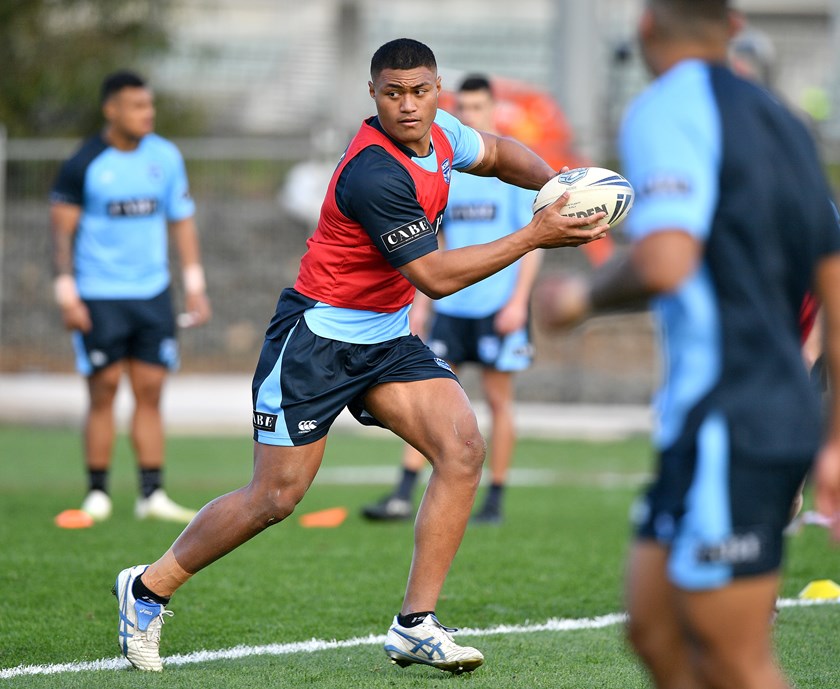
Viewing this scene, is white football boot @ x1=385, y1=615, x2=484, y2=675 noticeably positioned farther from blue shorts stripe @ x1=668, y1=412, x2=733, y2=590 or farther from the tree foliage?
the tree foliage

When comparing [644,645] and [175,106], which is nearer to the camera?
[644,645]

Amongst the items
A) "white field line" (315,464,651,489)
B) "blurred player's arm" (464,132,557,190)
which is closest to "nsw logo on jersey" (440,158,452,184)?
"blurred player's arm" (464,132,557,190)

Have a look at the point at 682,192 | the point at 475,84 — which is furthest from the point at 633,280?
the point at 475,84

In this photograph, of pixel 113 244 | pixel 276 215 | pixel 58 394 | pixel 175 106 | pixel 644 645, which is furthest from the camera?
pixel 175 106

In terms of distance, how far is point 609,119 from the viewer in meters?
24.7

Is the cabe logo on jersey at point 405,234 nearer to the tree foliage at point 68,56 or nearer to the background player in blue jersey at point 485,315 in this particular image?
the background player in blue jersey at point 485,315

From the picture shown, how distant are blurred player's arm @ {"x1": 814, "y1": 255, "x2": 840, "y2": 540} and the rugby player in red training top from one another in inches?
76.9

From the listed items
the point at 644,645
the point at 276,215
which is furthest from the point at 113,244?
the point at 276,215

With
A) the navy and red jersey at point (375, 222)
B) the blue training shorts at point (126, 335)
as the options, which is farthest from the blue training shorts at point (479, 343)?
the navy and red jersey at point (375, 222)

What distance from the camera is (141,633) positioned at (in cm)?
511

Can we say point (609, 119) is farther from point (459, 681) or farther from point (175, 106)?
point (459, 681)

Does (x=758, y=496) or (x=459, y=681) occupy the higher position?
(x=758, y=496)

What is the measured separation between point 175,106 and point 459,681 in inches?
762

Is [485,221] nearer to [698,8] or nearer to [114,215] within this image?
[114,215]
